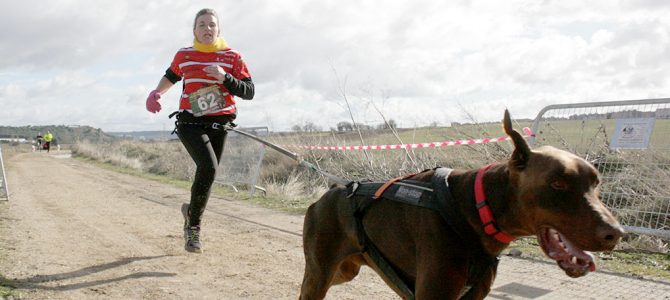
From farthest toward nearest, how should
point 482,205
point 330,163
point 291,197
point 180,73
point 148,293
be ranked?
point 330,163 → point 291,197 → point 180,73 → point 148,293 → point 482,205

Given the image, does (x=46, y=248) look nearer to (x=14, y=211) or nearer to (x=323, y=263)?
(x=14, y=211)

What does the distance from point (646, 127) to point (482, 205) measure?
503cm

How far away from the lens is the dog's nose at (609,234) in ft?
6.98

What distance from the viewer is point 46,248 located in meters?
5.98

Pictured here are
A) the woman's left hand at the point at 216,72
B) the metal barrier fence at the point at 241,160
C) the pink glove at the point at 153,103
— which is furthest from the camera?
the metal barrier fence at the point at 241,160

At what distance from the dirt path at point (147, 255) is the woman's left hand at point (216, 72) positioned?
1.69m

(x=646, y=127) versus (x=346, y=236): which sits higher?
(x=646, y=127)

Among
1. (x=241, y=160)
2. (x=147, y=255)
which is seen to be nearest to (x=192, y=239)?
(x=147, y=255)

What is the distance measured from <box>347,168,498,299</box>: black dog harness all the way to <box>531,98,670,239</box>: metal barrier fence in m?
4.32

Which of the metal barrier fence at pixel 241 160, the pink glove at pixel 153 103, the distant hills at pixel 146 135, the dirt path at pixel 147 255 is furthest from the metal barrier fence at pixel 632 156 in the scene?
the distant hills at pixel 146 135

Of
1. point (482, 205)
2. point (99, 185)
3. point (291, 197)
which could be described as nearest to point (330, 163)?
point (291, 197)

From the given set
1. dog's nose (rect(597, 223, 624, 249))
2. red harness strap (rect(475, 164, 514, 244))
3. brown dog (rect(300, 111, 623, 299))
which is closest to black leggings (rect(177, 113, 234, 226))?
brown dog (rect(300, 111, 623, 299))

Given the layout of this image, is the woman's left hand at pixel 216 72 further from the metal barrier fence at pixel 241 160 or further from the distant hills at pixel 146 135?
the distant hills at pixel 146 135

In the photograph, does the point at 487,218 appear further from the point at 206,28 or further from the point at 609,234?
the point at 206,28
